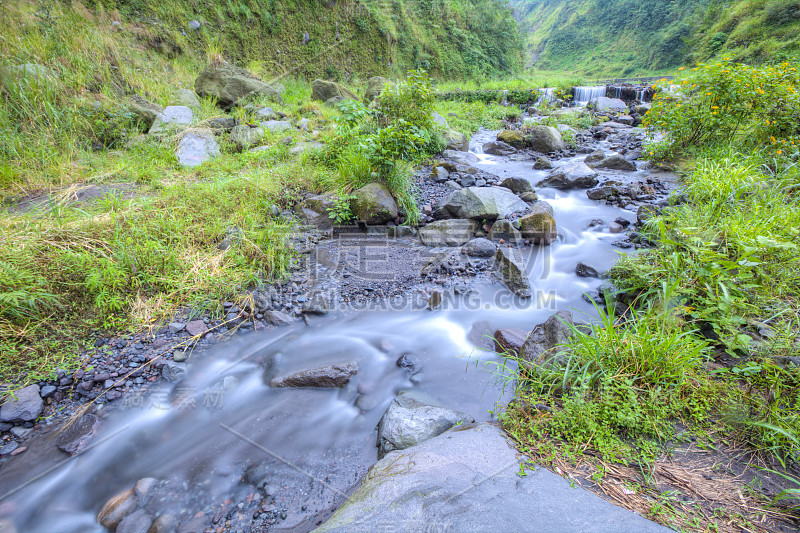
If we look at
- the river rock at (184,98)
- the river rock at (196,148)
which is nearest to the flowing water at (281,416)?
the river rock at (196,148)

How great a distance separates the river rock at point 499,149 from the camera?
32.7 feet

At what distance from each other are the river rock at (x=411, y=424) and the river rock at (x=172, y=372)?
180 cm

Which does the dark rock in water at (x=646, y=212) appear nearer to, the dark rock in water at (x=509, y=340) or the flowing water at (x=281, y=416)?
the flowing water at (x=281, y=416)

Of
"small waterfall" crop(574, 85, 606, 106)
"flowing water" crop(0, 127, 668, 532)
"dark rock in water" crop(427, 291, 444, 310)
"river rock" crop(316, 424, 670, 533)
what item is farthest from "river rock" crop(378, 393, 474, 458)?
"small waterfall" crop(574, 85, 606, 106)

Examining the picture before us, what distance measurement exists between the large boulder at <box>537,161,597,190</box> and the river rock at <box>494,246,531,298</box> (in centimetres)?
338

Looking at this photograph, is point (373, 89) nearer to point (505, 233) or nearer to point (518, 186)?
point (518, 186)

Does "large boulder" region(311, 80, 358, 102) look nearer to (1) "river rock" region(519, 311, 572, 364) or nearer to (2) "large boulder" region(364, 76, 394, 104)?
(2) "large boulder" region(364, 76, 394, 104)

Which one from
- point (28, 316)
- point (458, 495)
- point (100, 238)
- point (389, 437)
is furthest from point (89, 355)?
point (458, 495)

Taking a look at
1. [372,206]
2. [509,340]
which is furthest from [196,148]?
[509,340]

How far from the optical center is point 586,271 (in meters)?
4.56

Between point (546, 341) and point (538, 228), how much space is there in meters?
2.82

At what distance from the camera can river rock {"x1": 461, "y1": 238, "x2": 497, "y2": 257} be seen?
193 inches

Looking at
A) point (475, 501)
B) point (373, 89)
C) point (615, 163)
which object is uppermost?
point (373, 89)

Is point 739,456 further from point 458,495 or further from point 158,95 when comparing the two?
point 158,95
